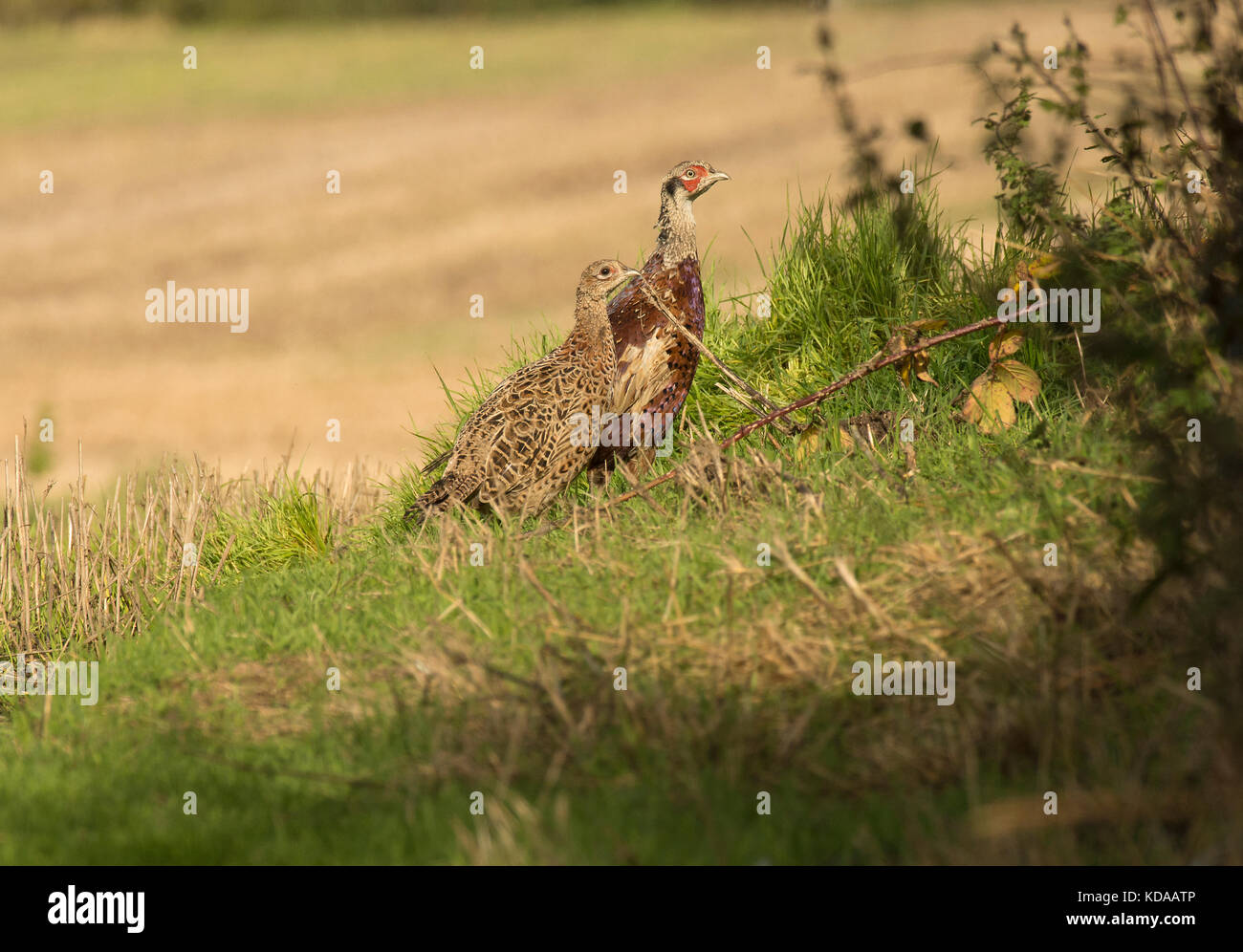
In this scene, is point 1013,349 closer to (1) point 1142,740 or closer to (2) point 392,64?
(1) point 1142,740

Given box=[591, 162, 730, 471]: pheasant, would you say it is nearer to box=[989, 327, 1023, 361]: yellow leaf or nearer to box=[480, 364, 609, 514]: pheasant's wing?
box=[480, 364, 609, 514]: pheasant's wing

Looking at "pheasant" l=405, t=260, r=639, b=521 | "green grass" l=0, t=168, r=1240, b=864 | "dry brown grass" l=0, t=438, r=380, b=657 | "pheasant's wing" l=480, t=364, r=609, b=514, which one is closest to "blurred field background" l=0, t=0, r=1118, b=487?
"dry brown grass" l=0, t=438, r=380, b=657

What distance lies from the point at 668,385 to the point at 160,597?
2.71 metres

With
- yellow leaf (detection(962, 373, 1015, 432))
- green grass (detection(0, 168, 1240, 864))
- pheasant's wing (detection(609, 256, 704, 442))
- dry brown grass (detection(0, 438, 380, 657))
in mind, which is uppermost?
pheasant's wing (detection(609, 256, 704, 442))

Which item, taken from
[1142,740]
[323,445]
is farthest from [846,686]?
[323,445]

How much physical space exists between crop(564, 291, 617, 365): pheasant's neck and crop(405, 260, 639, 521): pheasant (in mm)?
150

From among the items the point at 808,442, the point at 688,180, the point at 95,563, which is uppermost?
the point at 688,180

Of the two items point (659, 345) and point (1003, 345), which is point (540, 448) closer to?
point (659, 345)

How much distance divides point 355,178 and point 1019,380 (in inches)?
1093

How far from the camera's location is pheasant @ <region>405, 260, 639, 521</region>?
6219 millimetres

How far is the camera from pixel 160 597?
248 inches

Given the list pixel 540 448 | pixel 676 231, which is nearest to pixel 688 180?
pixel 676 231

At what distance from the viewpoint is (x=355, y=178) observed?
31578mm

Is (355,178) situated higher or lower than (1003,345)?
higher
